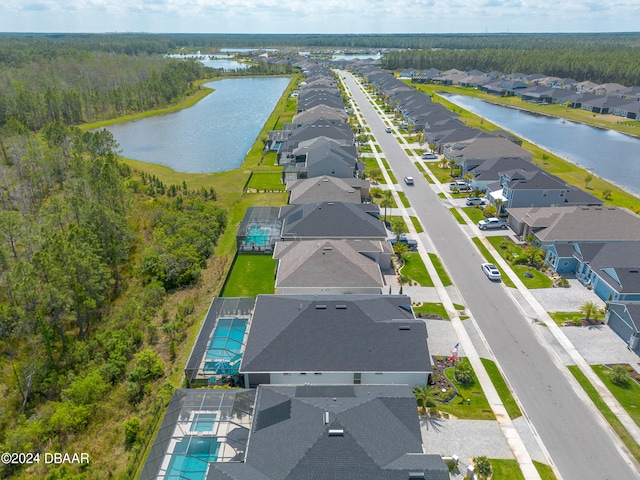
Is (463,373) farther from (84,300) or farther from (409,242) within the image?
(84,300)

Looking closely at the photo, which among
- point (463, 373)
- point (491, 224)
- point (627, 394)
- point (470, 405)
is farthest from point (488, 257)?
point (470, 405)

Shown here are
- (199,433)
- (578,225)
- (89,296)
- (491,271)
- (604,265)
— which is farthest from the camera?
(578,225)

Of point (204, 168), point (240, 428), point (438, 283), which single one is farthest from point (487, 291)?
point (204, 168)

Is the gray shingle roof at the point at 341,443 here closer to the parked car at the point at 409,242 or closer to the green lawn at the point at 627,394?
the green lawn at the point at 627,394

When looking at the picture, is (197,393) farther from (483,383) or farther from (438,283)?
(438,283)

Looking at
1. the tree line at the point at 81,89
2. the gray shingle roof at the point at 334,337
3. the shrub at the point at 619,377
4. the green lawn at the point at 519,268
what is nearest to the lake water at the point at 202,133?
the tree line at the point at 81,89

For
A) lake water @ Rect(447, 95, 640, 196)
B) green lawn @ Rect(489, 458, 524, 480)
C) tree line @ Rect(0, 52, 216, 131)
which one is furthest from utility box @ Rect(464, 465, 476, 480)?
tree line @ Rect(0, 52, 216, 131)
